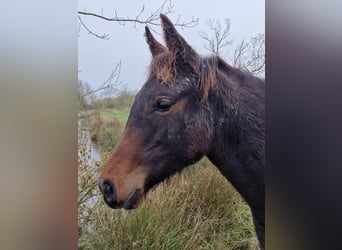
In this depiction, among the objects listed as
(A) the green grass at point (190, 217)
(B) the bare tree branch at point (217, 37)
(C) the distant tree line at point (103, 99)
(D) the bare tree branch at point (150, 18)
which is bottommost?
(A) the green grass at point (190, 217)

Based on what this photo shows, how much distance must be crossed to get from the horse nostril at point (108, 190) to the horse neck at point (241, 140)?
581 mm

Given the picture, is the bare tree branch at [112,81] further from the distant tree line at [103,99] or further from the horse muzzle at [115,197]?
the horse muzzle at [115,197]

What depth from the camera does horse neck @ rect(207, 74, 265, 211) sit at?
2703mm

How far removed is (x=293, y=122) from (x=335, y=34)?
1.72 feet

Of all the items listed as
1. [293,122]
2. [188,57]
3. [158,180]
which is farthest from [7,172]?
[293,122]

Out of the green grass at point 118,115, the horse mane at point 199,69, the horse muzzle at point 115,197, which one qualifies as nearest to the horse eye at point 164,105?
the horse mane at point 199,69

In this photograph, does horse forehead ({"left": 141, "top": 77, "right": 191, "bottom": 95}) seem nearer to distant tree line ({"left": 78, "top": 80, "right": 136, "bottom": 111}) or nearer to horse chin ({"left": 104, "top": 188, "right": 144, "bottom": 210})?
distant tree line ({"left": 78, "top": 80, "right": 136, "bottom": 111})

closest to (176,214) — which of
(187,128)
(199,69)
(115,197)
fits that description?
(115,197)

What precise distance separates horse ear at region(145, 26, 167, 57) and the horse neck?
39 centimetres

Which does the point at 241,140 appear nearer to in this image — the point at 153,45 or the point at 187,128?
the point at 187,128

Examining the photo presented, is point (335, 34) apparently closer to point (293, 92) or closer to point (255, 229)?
point (293, 92)

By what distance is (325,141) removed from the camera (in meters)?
2.60

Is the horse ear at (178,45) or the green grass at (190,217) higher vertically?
the horse ear at (178,45)

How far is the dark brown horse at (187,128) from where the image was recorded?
2668 millimetres
